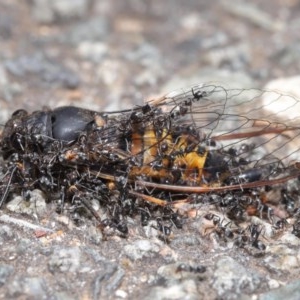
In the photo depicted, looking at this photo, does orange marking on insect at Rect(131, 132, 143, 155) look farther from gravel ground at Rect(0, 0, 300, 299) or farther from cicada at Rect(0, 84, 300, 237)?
gravel ground at Rect(0, 0, 300, 299)

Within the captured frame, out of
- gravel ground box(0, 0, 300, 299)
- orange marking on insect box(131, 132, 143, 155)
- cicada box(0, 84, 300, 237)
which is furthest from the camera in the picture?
orange marking on insect box(131, 132, 143, 155)

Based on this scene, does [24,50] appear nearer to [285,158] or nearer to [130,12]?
[130,12]

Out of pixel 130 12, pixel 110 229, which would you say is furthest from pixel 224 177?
pixel 130 12

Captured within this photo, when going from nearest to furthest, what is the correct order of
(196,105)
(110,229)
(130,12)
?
(110,229) < (196,105) < (130,12)

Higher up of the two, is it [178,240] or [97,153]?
[97,153]

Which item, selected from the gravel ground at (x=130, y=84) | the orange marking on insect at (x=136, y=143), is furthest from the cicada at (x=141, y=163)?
the gravel ground at (x=130, y=84)

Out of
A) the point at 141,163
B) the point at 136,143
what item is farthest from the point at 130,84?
the point at 141,163

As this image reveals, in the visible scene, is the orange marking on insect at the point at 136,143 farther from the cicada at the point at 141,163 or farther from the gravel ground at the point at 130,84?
the gravel ground at the point at 130,84

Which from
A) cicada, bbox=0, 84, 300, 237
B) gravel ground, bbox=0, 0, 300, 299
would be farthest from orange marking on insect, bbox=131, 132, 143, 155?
gravel ground, bbox=0, 0, 300, 299
